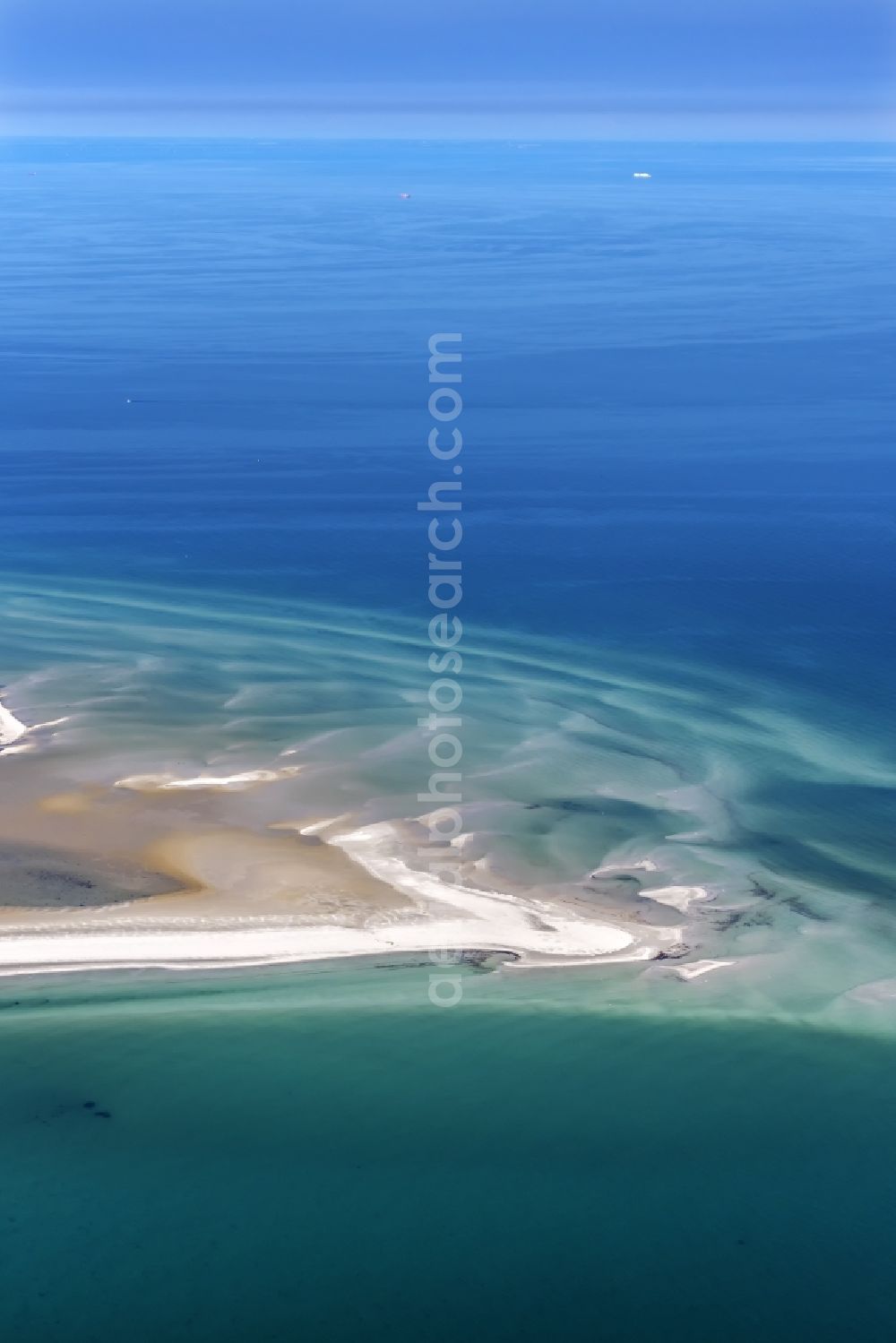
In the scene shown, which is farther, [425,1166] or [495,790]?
[495,790]

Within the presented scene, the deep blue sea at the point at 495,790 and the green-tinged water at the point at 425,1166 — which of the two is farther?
the deep blue sea at the point at 495,790

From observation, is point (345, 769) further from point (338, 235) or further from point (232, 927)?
point (338, 235)

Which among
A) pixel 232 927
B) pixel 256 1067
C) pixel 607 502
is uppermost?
pixel 607 502

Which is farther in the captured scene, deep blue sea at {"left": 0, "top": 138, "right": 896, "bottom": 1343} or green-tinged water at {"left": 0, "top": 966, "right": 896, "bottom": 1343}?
deep blue sea at {"left": 0, "top": 138, "right": 896, "bottom": 1343}

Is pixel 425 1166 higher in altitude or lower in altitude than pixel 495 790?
lower

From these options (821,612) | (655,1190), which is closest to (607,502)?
(821,612)
